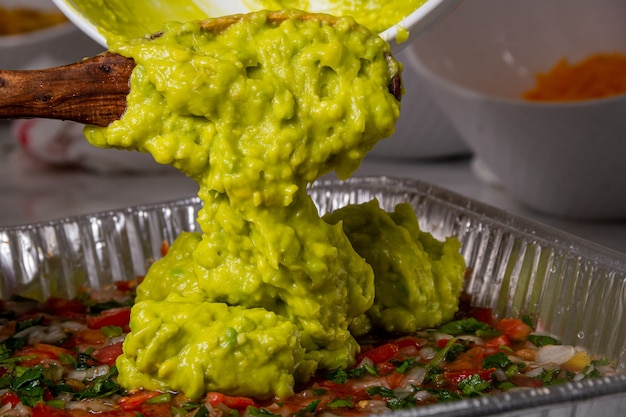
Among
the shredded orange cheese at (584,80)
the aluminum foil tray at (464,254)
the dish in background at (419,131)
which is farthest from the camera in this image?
the dish in background at (419,131)

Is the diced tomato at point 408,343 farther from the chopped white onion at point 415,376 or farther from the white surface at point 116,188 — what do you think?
the white surface at point 116,188

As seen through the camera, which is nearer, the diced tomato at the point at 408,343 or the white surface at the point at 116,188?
the diced tomato at the point at 408,343

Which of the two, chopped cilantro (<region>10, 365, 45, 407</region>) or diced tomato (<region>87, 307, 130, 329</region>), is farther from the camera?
diced tomato (<region>87, 307, 130, 329</region>)

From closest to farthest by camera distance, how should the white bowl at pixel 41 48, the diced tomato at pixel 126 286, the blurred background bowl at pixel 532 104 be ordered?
the diced tomato at pixel 126 286
the blurred background bowl at pixel 532 104
the white bowl at pixel 41 48

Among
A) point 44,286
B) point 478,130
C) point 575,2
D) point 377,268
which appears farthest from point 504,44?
point 44,286

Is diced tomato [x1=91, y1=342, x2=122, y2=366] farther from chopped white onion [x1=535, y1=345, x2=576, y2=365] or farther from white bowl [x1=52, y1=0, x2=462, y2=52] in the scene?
chopped white onion [x1=535, y1=345, x2=576, y2=365]

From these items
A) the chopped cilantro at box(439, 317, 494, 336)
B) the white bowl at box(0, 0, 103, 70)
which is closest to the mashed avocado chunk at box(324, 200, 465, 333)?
the chopped cilantro at box(439, 317, 494, 336)

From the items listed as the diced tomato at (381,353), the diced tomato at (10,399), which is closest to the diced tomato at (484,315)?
the diced tomato at (381,353)

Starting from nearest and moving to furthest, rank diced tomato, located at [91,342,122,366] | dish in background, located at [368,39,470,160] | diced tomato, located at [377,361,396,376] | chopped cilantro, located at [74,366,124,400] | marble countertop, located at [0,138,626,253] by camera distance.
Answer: chopped cilantro, located at [74,366,124,400] → diced tomato, located at [377,361,396,376] → diced tomato, located at [91,342,122,366] → marble countertop, located at [0,138,626,253] → dish in background, located at [368,39,470,160]
